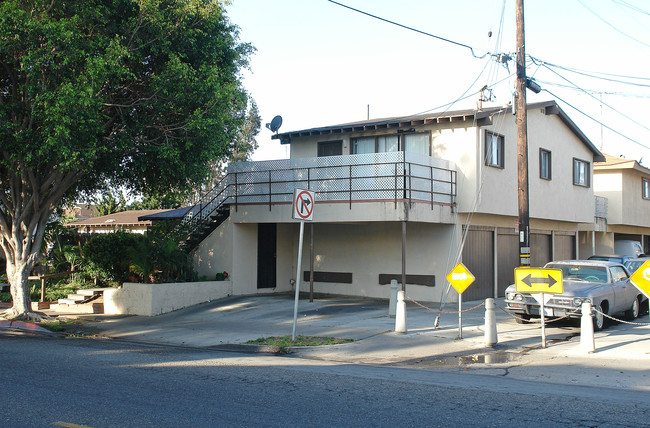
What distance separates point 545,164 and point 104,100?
17.0m

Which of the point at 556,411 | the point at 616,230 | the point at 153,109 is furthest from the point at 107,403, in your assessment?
the point at 616,230

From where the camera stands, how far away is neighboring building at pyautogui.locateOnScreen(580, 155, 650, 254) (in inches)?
1222

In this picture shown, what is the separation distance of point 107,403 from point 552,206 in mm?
20786

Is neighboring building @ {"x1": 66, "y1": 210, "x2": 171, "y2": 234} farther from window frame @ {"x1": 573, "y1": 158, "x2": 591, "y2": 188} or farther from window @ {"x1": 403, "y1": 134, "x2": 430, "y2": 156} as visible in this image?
window frame @ {"x1": 573, "y1": 158, "x2": 591, "y2": 188}

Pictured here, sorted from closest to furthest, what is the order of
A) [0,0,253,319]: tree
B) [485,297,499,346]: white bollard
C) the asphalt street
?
1. the asphalt street
2. [485,297,499,346]: white bollard
3. [0,0,253,319]: tree

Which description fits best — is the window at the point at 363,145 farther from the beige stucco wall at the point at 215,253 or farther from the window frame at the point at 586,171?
the window frame at the point at 586,171

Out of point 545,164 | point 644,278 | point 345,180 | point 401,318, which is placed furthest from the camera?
point 545,164

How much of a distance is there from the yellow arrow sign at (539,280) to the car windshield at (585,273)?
10.9 feet

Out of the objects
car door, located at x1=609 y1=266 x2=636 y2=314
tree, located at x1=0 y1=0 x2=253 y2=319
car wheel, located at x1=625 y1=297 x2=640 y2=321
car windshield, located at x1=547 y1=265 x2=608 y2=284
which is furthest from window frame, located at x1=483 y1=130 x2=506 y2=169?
tree, located at x1=0 y1=0 x2=253 y2=319

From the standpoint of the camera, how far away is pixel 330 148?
74.5ft

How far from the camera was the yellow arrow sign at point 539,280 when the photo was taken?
12.0m

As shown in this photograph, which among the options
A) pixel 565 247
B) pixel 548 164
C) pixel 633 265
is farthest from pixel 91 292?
pixel 565 247

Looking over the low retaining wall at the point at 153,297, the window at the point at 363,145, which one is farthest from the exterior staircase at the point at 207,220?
the window at the point at 363,145

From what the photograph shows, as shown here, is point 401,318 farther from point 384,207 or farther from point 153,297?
point 153,297
